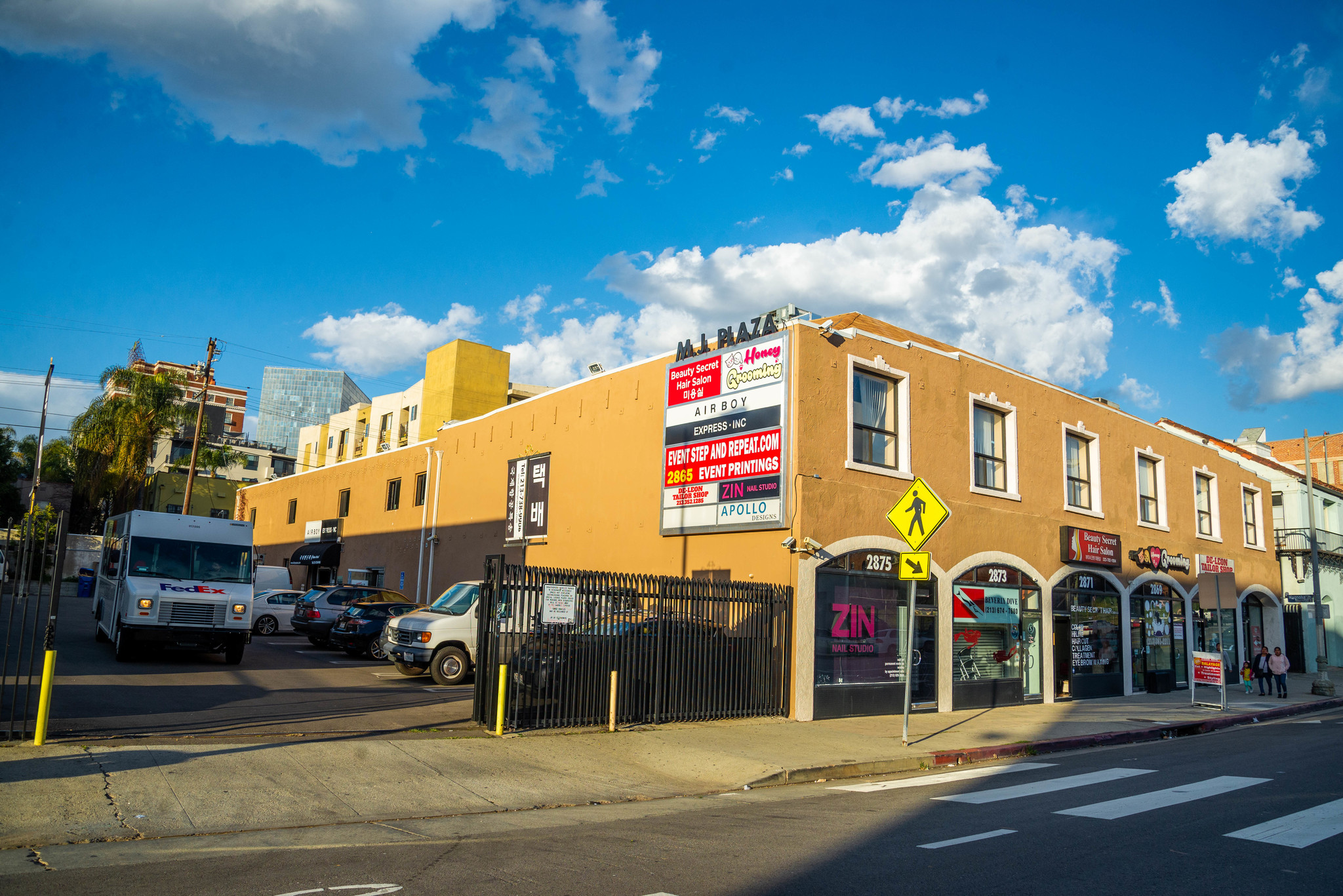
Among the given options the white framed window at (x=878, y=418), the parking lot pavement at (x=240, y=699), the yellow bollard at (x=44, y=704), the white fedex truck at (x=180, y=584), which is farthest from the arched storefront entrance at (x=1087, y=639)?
the yellow bollard at (x=44, y=704)

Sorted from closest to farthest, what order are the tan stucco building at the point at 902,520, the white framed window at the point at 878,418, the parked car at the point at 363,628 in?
the tan stucco building at the point at 902,520 < the white framed window at the point at 878,418 < the parked car at the point at 363,628

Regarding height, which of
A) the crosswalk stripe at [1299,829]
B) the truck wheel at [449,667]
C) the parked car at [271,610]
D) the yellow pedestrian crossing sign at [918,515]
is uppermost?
the yellow pedestrian crossing sign at [918,515]

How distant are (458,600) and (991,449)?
12183 millimetres

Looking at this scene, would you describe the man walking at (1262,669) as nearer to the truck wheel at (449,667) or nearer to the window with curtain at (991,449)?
the window with curtain at (991,449)

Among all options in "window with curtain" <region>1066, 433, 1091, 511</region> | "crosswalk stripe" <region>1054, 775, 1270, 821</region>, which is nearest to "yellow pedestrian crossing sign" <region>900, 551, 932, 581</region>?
"crosswalk stripe" <region>1054, 775, 1270, 821</region>

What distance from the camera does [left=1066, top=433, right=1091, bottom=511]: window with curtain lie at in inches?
899

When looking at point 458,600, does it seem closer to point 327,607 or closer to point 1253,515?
point 327,607

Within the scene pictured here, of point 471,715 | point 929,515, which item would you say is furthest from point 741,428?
point 471,715

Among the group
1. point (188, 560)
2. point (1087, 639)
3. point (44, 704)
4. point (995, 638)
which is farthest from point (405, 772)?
point (1087, 639)

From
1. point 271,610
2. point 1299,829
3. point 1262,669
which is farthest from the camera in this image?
point 271,610

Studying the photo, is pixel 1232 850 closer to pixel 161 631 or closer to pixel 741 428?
pixel 741 428

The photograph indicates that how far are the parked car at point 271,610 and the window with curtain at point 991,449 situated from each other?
20285 mm

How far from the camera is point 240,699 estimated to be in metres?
13.3

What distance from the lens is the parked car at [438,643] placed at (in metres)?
16.5
